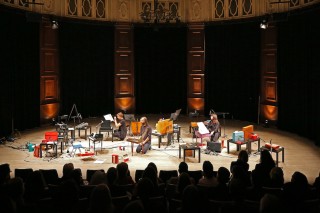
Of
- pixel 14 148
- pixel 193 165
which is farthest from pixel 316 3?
pixel 14 148

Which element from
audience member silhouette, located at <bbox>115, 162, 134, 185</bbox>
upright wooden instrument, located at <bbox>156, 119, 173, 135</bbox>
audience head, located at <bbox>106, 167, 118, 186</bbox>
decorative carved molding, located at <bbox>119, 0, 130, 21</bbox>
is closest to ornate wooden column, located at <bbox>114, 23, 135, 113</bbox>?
decorative carved molding, located at <bbox>119, 0, 130, 21</bbox>

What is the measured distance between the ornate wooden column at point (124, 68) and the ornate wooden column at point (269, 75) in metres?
5.65

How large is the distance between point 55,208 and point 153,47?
47.5 feet

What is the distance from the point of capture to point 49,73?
50.5ft

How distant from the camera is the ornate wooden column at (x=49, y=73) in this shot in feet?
49.3

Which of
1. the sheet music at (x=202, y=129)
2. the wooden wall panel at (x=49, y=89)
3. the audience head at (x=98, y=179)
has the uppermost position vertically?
the wooden wall panel at (x=49, y=89)

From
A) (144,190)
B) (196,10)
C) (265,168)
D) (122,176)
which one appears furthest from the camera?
(196,10)

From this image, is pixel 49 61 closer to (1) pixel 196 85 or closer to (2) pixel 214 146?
(1) pixel 196 85

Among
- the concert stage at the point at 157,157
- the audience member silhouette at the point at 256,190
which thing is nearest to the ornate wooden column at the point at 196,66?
the concert stage at the point at 157,157

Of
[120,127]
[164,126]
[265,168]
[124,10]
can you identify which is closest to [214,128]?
[164,126]

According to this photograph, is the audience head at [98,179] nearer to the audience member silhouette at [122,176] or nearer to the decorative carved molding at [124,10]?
the audience member silhouette at [122,176]

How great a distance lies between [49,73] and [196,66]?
6145mm

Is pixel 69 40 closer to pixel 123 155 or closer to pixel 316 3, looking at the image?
pixel 123 155

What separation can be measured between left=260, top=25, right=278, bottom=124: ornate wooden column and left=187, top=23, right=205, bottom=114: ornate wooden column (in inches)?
115
